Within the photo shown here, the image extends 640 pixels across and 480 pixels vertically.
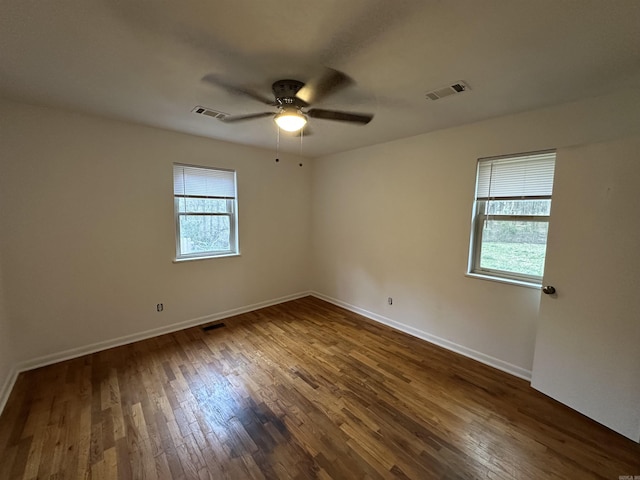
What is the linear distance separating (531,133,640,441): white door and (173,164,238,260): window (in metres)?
3.74

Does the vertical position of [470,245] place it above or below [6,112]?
below

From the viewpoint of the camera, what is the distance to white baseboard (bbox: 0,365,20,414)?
2.09m

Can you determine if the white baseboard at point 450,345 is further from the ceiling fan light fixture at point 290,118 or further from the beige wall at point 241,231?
the ceiling fan light fixture at point 290,118

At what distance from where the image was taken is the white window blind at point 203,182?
133 inches

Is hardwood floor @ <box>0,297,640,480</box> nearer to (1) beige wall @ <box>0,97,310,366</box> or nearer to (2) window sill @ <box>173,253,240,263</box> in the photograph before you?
(1) beige wall @ <box>0,97,310,366</box>

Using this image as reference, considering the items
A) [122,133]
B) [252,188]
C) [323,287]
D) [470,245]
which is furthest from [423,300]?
[122,133]

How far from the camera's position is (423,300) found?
330 centimetres

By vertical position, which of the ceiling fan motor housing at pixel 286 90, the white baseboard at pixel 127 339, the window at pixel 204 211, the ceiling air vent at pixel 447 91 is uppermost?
the ceiling air vent at pixel 447 91

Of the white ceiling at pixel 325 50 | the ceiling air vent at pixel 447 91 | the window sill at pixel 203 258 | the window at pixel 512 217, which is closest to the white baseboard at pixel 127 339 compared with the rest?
the window sill at pixel 203 258

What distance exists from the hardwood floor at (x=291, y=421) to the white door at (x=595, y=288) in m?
0.26

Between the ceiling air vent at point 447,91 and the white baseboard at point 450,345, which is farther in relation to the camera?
the white baseboard at point 450,345

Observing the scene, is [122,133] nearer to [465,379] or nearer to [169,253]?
[169,253]

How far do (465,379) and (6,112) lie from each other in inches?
193

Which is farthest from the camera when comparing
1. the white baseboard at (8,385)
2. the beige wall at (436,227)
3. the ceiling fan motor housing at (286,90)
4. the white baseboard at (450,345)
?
the white baseboard at (450,345)
